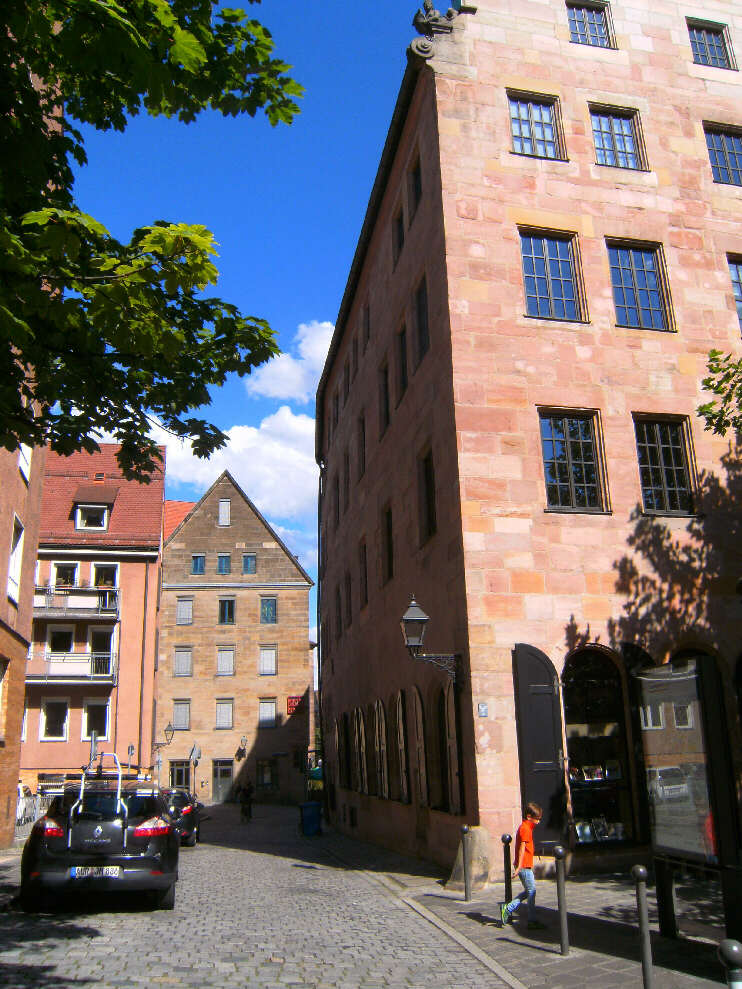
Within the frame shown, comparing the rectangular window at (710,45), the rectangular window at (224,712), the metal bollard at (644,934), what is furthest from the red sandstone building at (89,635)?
the metal bollard at (644,934)

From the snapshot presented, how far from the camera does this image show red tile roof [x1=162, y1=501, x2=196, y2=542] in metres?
58.3

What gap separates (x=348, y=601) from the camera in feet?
88.1

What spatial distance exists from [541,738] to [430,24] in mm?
13301

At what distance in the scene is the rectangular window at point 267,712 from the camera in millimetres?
47219

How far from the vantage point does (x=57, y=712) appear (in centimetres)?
3447

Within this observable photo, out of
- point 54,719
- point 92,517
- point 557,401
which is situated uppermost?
point 92,517

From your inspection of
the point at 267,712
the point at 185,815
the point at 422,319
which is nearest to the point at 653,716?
the point at 422,319

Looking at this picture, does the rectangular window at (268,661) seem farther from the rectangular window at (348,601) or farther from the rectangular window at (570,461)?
the rectangular window at (570,461)

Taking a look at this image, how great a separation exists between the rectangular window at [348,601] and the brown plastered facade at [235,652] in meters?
21.7

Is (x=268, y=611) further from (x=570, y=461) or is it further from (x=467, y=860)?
(x=467, y=860)

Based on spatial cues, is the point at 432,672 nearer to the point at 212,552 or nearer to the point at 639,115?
the point at 639,115

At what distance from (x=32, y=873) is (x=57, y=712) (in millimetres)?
26924

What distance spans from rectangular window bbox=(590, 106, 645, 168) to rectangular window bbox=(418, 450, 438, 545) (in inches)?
266

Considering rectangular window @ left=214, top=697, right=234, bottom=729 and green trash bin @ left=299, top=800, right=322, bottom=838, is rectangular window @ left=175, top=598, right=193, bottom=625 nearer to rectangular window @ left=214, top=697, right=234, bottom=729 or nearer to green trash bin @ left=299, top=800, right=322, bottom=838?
rectangular window @ left=214, top=697, right=234, bottom=729
